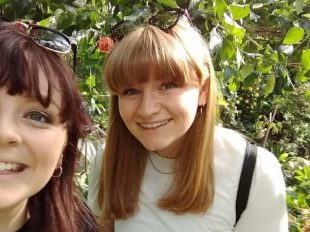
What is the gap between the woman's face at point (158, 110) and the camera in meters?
1.71

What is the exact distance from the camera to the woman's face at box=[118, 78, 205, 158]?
171cm

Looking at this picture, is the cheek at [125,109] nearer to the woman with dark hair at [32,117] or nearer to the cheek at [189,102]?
the cheek at [189,102]

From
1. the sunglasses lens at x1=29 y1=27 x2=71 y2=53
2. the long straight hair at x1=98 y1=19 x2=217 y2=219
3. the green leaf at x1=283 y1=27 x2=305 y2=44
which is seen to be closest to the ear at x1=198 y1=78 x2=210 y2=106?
the long straight hair at x1=98 y1=19 x2=217 y2=219

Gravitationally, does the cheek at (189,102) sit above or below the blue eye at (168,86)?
below

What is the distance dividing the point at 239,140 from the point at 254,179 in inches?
5.7

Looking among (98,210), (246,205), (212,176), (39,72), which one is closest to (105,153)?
(98,210)

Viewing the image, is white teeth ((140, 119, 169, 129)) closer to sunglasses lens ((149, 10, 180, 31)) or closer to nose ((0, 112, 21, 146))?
sunglasses lens ((149, 10, 180, 31))

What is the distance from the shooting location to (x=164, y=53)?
171 cm

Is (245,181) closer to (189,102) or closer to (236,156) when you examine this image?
(236,156)

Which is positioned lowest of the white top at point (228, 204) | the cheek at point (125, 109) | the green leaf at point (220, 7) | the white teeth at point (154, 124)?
the white top at point (228, 204)

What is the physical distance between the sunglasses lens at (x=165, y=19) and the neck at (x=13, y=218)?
2.31 feet

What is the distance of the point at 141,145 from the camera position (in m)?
1.93

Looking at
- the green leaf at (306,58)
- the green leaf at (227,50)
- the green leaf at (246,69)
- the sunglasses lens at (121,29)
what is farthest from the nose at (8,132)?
the green leaf at (306,58)

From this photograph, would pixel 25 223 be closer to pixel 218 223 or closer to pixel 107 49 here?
pixel 218 223
